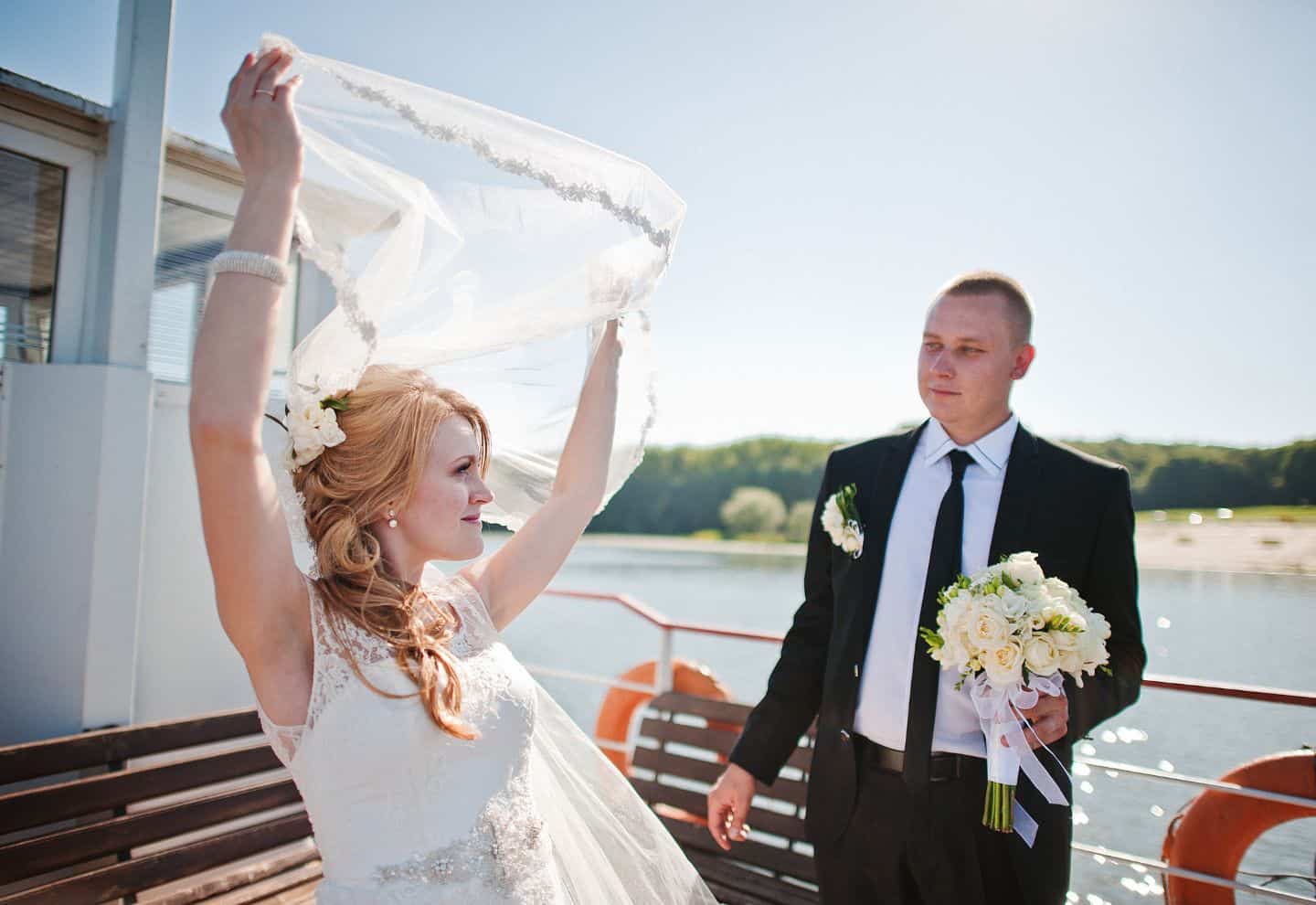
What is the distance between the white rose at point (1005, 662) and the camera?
164 cm

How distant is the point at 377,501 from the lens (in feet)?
4.94

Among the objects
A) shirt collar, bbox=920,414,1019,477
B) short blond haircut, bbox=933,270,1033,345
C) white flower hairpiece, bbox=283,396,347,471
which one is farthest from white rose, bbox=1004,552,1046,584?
white flower hairpiece, bbox=283,396,347,471

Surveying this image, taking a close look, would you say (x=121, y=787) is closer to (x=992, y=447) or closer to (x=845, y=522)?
(x=845, y=522)

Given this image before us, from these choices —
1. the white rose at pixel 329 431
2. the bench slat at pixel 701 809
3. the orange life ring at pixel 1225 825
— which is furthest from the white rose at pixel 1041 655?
the orange life ring at pixel 1225 825

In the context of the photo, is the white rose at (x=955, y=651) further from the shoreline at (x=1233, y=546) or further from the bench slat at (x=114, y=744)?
the shoreline at (x=1233, y=546)

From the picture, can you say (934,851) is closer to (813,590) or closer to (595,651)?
(813,590)

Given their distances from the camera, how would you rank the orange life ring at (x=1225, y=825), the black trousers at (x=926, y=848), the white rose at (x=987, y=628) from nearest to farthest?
the white rose at (x=987, y=628) < the black trousers at (x=926, y=848) < the orange life ring at (x=1225, y=825)

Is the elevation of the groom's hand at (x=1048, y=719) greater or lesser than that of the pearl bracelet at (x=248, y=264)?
lesser

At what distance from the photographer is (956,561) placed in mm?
1986

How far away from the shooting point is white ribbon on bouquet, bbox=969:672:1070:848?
1.68 metres

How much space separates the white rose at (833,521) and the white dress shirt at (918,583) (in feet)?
0.43

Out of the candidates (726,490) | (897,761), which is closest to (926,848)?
(897,761)

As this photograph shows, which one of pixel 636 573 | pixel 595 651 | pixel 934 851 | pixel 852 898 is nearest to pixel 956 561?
pixel 934 851

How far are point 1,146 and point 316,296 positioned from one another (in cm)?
148
